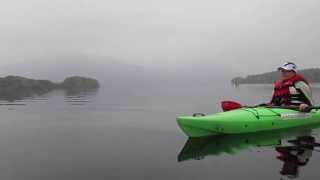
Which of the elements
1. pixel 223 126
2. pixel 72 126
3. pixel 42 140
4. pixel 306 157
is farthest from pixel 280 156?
pixel 72 126

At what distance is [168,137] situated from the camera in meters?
13.4

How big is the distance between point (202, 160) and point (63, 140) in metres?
5.47

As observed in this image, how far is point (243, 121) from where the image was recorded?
41.1 feet

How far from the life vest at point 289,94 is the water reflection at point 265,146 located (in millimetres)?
1355

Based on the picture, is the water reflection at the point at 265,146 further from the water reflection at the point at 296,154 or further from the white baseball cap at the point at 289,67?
the white baseball cap at the point at 289,67

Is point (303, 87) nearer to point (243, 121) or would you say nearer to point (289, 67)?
point (289, 67)

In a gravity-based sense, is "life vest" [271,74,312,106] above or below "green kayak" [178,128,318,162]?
above

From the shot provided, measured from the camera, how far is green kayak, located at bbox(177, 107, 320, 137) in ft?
39.3

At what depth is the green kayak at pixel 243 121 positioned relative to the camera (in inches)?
472

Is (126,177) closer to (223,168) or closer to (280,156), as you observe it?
(223,168)

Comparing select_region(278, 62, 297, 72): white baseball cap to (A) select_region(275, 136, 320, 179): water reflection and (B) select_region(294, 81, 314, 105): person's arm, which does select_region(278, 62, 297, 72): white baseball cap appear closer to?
(B) select_region(294, 81, 314, 105): person's arm

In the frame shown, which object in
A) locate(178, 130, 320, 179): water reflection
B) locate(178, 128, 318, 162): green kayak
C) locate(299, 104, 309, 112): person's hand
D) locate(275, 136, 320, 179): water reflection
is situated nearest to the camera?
locate(275, 136, 320, 179): water reflection

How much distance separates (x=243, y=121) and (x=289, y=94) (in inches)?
115

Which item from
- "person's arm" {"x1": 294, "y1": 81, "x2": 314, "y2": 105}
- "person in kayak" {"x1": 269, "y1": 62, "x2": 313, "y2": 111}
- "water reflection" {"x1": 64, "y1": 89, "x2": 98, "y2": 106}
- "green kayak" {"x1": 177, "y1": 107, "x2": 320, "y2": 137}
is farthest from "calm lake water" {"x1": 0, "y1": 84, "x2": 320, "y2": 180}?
"water reflection" {"x1": 64, "y1": 89, "x2": 98, "y2": 106}
